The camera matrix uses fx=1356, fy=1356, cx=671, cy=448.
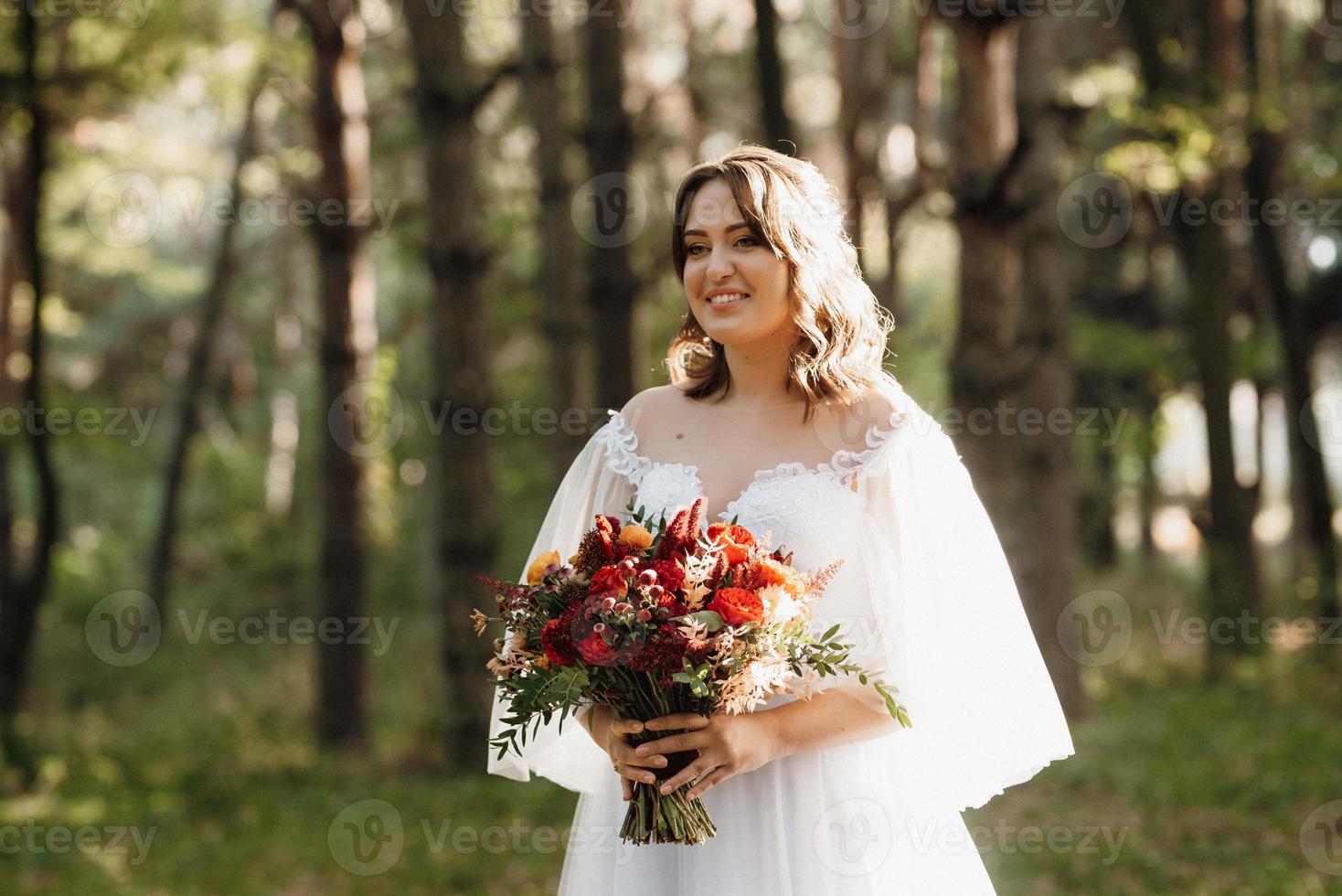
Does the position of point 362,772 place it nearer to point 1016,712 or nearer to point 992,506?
point 992,506

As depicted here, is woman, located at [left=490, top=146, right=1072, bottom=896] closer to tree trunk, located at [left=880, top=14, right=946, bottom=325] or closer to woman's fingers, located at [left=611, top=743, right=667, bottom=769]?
woman's fingers, located at [left=611, top=743, right=667, bottom=769]

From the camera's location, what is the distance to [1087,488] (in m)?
21.6

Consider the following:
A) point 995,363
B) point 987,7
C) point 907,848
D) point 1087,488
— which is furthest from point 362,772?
point 1087,488

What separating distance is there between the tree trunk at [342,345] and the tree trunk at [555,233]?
155 centimetres

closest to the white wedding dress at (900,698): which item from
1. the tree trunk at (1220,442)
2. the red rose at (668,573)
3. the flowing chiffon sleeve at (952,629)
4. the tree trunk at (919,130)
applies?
the flowing chiffon sleeve at (952,629)

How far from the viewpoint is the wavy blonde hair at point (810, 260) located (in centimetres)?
363

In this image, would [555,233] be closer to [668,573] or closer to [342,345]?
[342,345]

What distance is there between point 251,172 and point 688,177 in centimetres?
1393

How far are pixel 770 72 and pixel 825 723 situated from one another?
7094mm

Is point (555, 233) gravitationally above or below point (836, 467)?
above

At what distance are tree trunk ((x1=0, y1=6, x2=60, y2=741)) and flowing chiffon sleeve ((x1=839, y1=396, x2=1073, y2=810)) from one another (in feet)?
28.8

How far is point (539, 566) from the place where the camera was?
3381 mm

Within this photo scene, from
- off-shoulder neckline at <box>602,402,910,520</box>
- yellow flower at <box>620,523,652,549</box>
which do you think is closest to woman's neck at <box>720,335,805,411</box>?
off-shoulder neckline at <box>602,402,910,520</box>

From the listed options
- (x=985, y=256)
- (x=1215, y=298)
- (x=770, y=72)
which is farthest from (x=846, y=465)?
(x=1215, y=298)
